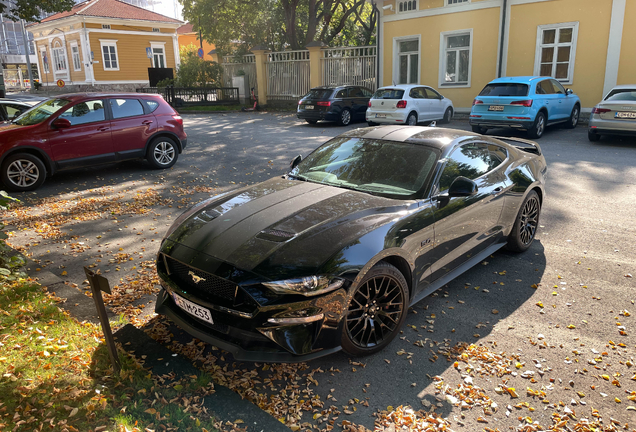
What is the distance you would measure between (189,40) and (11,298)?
212 feet

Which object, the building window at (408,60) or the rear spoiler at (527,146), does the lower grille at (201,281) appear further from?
the building window at (408,60)

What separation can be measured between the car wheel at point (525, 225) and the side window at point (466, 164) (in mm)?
855

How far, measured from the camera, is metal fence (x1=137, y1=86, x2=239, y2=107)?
2727 centimetres

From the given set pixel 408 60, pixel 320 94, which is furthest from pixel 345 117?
pixel 408 60

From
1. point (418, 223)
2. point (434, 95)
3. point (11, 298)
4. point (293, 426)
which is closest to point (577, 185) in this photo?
point (418, 223)

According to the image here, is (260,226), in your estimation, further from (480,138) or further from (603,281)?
(603,281)

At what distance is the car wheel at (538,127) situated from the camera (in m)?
13.8

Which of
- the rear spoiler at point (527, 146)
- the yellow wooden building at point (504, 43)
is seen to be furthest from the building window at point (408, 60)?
the rear spoiler at point (527, 146)

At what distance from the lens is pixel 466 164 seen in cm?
483

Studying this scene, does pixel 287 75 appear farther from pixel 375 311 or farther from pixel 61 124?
pixel 375 311

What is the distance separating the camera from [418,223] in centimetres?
401

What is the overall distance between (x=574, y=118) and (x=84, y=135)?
49.5ft

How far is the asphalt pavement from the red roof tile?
34450 millimetres

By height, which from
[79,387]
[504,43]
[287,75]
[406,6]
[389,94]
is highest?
[406,6]
